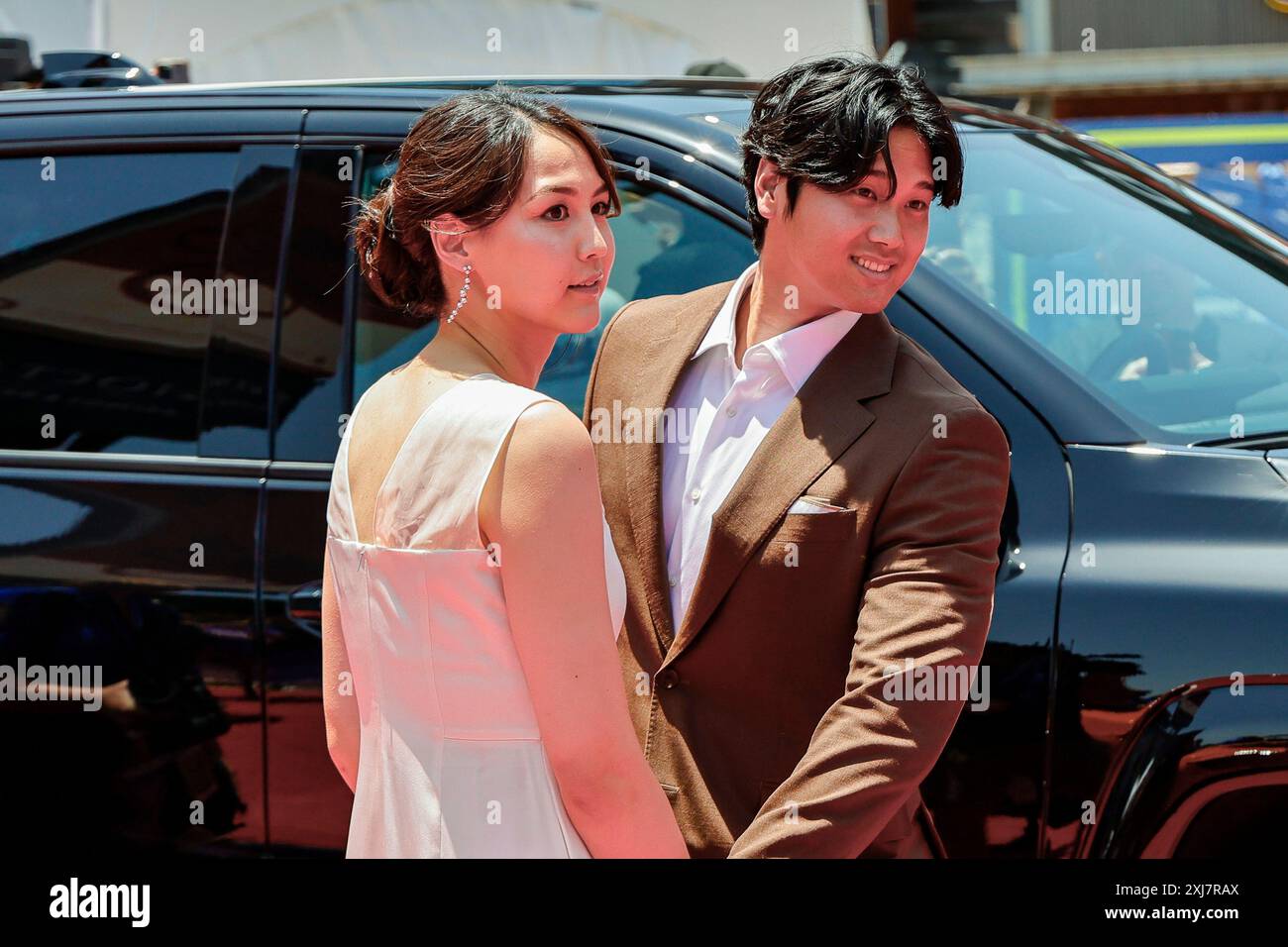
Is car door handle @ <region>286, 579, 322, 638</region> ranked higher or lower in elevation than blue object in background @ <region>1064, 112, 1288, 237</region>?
lower

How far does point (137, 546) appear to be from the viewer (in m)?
2.55

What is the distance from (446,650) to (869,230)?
0.77m

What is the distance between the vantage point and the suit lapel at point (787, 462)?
1.83m

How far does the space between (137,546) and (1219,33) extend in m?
11.1

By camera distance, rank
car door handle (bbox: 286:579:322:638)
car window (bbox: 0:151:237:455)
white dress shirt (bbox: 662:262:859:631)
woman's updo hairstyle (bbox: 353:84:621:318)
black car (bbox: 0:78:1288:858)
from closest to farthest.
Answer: woman's updo hairstyle (bbox: 353:84:621:318) → white dress shirt (bbox: 662:262:859:631) → black car (bbox: 0:78:1288:858) → car door handle (bbox: 286:579:322:638) → car window (bbox: 0:151:237:455)

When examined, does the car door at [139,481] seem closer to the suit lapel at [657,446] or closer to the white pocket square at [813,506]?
the suit lapel at [657,446]

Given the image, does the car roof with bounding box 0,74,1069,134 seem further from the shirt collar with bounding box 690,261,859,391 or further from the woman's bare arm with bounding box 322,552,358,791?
the woman's bare arm with bounding box 322,552,358,791

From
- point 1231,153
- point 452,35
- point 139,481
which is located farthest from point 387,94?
point 1231,153

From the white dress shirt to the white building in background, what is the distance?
6135 millimetres

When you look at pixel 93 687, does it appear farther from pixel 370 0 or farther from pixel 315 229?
pixel 370 0

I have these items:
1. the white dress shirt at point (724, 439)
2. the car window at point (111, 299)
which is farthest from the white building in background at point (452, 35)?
the white dress shirt at point (724, 439)

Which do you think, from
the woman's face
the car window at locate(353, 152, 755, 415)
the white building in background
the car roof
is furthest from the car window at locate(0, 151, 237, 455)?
the white building in background

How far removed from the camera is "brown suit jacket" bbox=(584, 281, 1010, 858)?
1717 millimetres

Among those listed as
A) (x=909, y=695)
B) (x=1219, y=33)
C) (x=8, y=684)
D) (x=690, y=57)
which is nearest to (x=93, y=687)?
(x=8, y=684)
